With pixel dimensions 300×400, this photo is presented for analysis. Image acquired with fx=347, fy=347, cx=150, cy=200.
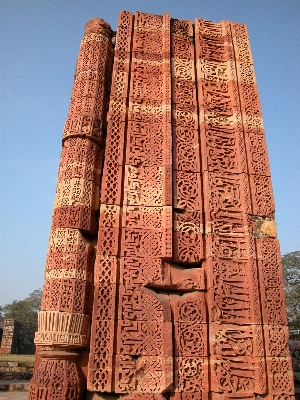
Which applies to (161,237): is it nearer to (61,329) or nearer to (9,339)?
(61,329)

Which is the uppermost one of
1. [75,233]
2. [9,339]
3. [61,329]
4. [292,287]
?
[292,287]

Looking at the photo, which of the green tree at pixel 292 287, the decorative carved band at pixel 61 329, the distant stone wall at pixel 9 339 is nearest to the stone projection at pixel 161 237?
the decorative carved band at pixel 61 329

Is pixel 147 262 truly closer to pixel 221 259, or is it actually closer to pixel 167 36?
pixel 221 259

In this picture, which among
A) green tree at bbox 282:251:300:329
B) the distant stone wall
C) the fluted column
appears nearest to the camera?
the fluted column

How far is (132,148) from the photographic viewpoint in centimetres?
512

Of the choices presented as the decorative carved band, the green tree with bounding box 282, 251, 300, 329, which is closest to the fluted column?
the decorative carved band

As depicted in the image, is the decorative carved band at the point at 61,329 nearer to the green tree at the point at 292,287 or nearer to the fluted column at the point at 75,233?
the fluted column at the point at 75,233

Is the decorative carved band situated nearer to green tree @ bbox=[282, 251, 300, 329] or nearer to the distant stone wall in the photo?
the distant stone wall

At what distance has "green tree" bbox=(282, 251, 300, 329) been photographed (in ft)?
91.2

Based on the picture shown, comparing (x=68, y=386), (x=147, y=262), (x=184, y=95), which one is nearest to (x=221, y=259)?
(x=147, y=262)

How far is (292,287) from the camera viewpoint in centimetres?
A: 3033

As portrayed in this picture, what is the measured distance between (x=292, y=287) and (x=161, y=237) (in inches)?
1157

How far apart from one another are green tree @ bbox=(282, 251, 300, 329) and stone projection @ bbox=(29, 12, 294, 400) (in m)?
24.7

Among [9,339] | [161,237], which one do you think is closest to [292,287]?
[9,339]
